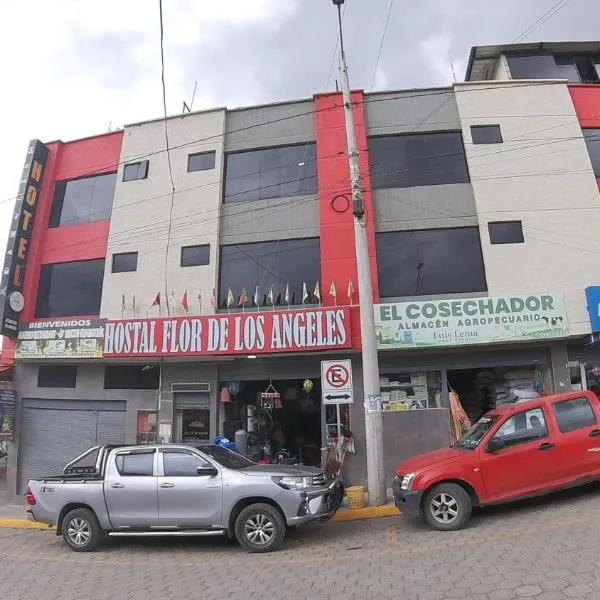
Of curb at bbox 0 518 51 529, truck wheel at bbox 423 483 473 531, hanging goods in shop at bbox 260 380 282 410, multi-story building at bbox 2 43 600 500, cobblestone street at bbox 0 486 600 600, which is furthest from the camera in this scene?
hanging goods in shop at bbox 260 380 282 410

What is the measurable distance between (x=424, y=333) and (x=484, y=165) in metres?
5.19

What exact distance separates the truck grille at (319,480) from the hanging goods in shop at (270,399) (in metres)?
5.25

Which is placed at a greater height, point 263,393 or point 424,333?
point 424,333

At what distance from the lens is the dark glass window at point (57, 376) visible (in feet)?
49.2

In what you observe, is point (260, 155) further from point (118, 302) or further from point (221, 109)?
point (118, 302)

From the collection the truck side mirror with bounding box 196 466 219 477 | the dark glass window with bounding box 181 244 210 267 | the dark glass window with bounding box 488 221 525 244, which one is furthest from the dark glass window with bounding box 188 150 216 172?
the truck side mirror with bounding box 196 466 219 477

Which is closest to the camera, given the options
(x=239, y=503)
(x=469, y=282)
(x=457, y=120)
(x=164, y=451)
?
(x=239, y=503)

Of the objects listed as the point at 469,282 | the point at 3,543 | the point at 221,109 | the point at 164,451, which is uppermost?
the point at 221,109

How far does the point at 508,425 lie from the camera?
7848mm

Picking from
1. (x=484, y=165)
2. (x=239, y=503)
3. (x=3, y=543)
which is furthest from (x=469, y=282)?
(x=3, y=543)

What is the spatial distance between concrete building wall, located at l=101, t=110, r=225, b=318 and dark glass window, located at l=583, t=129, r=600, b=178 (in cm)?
1037

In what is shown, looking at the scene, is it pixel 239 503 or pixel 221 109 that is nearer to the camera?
pixel 239 503

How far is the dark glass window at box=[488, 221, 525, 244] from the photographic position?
1315 cm

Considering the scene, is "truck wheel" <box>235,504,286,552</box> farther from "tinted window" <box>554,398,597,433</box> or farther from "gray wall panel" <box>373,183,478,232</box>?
"gray wall panel" <box>373,183,478,232</box>
